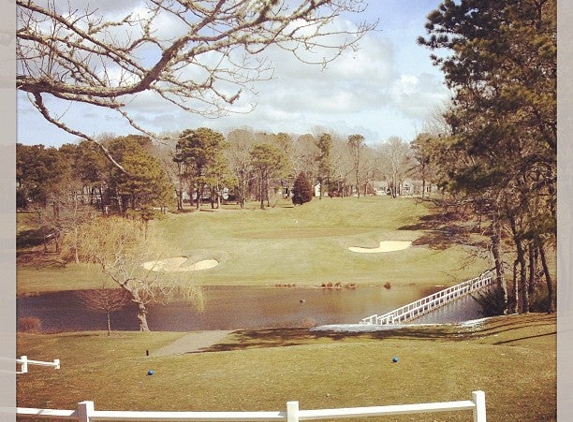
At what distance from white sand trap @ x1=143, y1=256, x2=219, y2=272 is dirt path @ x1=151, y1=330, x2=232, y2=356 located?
57.3 inches

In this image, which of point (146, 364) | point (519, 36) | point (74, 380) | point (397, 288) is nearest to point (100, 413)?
point (74, 380)

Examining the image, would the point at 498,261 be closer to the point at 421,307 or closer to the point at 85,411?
the point at 421,307

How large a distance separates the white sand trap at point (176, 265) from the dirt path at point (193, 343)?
4.78ft

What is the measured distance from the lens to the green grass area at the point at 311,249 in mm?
8935

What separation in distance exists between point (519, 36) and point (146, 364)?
6.27 meters

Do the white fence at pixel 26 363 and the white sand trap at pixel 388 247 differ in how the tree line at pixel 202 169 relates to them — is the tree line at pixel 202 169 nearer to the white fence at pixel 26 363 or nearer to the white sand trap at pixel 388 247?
the white sand trap at pixel 388 247

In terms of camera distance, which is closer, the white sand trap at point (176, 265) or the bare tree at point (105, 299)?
the bare tree at point (105, 299)

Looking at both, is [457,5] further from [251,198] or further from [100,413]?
[100,413]

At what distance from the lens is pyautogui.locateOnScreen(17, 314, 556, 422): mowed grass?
531 cm

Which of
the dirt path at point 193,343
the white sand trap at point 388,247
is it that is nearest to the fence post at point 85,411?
the dirt path at point 193,343

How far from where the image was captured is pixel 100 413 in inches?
126

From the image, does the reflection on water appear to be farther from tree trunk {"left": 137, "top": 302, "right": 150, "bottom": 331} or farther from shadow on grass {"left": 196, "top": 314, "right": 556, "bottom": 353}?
shadow on grass {"left": 196, "top": 314, "right": 556, "bottom": 353}

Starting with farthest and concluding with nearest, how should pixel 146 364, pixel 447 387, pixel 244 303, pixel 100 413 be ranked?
pixel 244 303 → pixel 146 364 → pixel 447 387 → pixel 100 413

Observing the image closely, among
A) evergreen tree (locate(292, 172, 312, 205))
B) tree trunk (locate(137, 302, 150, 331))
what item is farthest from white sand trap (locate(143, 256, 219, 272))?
evergreen tree (locate(292, 172, 312, 205))
